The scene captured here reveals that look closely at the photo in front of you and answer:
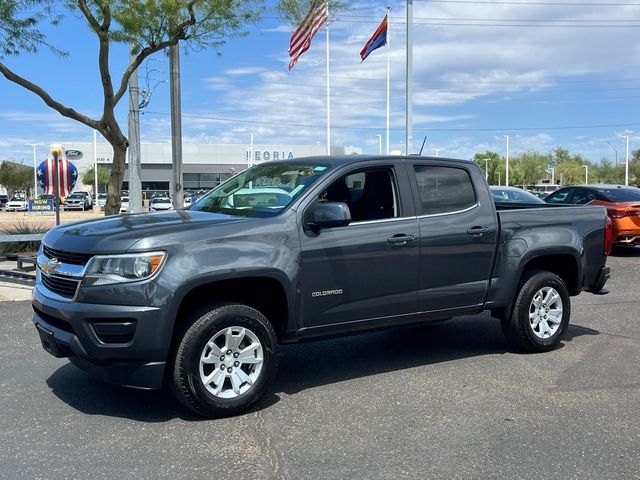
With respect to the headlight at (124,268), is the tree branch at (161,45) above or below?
above

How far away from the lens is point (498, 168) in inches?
3836

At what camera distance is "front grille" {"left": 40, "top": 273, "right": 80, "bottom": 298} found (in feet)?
14.5

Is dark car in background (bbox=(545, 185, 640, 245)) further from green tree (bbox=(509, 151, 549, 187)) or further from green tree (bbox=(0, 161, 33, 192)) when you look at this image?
green tree (bbox=(509, 151, 549, 187))

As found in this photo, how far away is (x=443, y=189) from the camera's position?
5906 millimetres

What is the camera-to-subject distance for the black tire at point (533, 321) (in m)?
6.27

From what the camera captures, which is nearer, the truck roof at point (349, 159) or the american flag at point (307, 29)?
the truck roof at point (349, 159)

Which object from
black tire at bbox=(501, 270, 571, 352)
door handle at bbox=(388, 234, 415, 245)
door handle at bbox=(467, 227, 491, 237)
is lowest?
black tire at bbox=(501, 270, 571, 352)

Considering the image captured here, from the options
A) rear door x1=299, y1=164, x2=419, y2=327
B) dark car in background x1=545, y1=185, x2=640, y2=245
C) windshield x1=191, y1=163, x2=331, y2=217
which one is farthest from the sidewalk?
dark car in background x1=545, y1=185, x2=640, y2=245

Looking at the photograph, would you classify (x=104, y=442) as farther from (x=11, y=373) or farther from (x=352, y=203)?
(x=352, y=203)

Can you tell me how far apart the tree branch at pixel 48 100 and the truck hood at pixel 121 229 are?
8455 mm

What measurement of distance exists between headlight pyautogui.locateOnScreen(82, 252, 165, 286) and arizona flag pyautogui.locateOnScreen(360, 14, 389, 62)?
1905 cm

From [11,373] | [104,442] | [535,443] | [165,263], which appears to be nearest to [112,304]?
[165,263]

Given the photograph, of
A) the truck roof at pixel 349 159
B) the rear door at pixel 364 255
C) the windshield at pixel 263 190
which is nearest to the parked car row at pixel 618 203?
the truck roof at pixel 349 159

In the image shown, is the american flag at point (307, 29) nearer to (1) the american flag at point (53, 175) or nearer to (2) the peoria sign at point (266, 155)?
(1) the american flag at point (53, 175)
